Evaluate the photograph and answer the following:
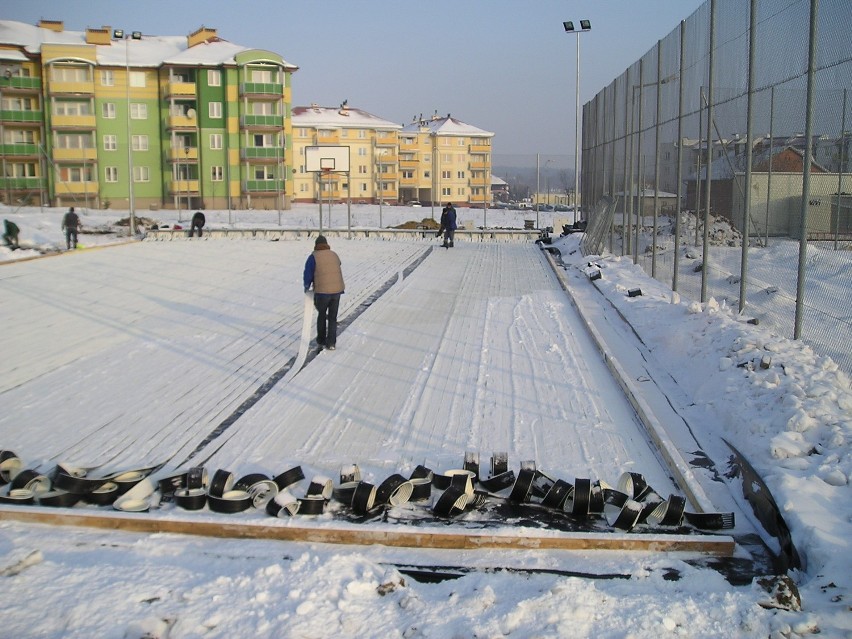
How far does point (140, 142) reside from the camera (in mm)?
56656

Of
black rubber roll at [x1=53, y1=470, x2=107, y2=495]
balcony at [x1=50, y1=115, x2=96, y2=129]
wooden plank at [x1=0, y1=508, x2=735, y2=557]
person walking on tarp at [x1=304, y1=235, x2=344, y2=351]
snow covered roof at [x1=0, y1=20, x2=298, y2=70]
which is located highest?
snow covered roof at [x1=0, y1=20, x2=298, y2=70]

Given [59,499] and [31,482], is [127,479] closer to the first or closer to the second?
[59,499]

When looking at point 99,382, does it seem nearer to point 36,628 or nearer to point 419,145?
point 36,628

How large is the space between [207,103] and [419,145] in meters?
29.9

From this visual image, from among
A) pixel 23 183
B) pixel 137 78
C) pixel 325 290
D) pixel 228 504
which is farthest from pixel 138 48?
pixel 228 504

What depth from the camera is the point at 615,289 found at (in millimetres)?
15656

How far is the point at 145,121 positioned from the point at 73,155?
5025 millimetres

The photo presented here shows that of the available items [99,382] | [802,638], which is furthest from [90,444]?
[802,638]

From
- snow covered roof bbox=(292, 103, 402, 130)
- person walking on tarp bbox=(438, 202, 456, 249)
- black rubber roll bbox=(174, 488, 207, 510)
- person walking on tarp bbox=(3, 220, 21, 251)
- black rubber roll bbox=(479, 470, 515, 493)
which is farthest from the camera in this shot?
snow covered roof bbox=(292, 103, 402, 130)

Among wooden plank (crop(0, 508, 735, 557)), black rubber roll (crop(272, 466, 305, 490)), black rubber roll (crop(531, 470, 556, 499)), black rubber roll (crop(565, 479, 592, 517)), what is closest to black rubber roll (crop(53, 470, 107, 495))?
wooden plank (crop(0, 508, 735, 557))

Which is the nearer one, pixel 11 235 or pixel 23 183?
pixel 11 235

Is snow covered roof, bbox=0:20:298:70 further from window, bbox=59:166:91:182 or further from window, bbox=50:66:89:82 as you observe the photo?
window, bbox=59:166:91:182

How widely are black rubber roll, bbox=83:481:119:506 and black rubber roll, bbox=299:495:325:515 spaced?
4.58 ft

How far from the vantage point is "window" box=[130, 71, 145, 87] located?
56531 millimetres
